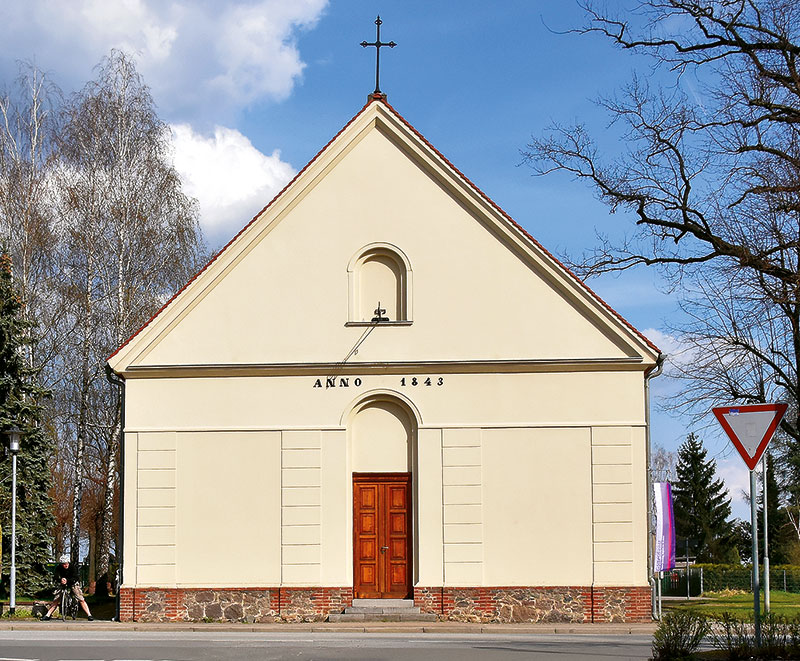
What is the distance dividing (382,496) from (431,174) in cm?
702

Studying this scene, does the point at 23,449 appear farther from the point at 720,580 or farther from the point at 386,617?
the point at 720,580

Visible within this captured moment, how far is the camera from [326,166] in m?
22.6

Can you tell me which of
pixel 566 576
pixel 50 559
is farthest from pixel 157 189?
pixel 566 576

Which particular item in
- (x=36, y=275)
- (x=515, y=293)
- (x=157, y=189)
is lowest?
(x=515, y=293)

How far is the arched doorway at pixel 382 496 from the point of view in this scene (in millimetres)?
21875

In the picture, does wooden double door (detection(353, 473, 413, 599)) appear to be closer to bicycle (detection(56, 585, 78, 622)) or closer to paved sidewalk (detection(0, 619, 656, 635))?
paved sidewalk (detection(0, 619, 656, 635))

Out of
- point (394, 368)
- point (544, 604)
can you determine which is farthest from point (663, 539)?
point (394, 368)

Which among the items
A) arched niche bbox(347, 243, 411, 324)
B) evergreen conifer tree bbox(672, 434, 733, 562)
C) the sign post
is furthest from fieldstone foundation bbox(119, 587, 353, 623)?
evergreen conifer tree bbox(672, 434, 733, 562)

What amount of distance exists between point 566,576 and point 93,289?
18532mm

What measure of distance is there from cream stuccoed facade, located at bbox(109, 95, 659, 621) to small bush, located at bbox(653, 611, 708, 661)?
386 inches

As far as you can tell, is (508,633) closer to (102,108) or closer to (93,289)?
(93,289)

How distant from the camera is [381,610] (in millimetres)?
21266

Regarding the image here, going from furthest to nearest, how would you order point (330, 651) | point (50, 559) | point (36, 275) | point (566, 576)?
point (36, 275)
point (50, 559)
point (566, 576)
point (330, 651)

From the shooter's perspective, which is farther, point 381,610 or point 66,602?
point 66,602
